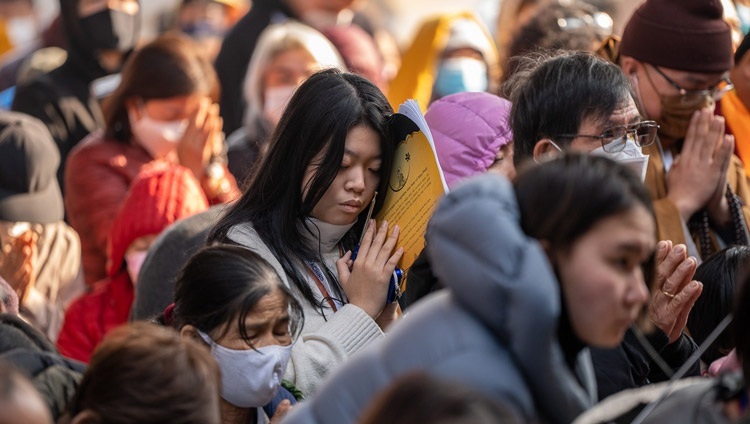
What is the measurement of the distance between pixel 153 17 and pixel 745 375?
9745mm

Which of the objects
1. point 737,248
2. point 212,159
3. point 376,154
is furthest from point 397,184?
point 212,159

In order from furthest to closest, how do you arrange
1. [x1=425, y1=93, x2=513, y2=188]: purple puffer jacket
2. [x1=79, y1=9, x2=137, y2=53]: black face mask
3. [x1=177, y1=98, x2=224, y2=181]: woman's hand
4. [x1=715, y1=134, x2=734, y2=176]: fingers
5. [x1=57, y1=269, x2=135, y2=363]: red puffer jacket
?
[x1=79, y1=9, x2=137, y2=53]: black face mask < [x1=177, y1=98, x2=224, y2=181]: woman's hand < [x1=57, y1=269, x2=135, y2=363]: red puffer jacket < [x1=715, y1=134, x2=734, y2=176]: fingers < [x1=425, y1=93, x2=513, y2=188]: purple puffer jacket

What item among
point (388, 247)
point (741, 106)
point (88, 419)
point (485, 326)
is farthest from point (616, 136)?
point (88, 419)

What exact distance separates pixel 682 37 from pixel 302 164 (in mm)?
1666

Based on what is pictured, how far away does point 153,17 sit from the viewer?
1182 centimetres

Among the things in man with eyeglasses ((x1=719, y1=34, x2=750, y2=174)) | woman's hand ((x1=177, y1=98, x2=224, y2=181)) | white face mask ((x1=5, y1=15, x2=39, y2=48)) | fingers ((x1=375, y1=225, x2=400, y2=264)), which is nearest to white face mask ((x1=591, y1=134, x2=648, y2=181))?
fingers ((x1=375, y1=225, x2=400, y2=264))

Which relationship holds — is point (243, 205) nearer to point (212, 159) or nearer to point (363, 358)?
point (363, 358)

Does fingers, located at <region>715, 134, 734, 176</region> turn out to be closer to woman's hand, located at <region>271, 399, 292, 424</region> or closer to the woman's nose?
the woman's nose

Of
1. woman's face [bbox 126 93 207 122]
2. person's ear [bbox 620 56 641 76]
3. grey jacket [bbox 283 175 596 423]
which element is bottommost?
Answer: woman's face [bbox 126 93 207 122]

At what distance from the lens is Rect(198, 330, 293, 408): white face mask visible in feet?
11.5

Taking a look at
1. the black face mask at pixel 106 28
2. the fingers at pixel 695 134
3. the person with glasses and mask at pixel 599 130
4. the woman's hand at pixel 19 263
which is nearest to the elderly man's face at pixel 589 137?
the person with glasses and mask at pixel 599 130

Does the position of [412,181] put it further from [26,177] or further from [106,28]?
[106,28]

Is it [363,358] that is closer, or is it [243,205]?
[363,358]

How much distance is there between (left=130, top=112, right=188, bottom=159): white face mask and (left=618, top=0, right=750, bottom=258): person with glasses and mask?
7.16ft
